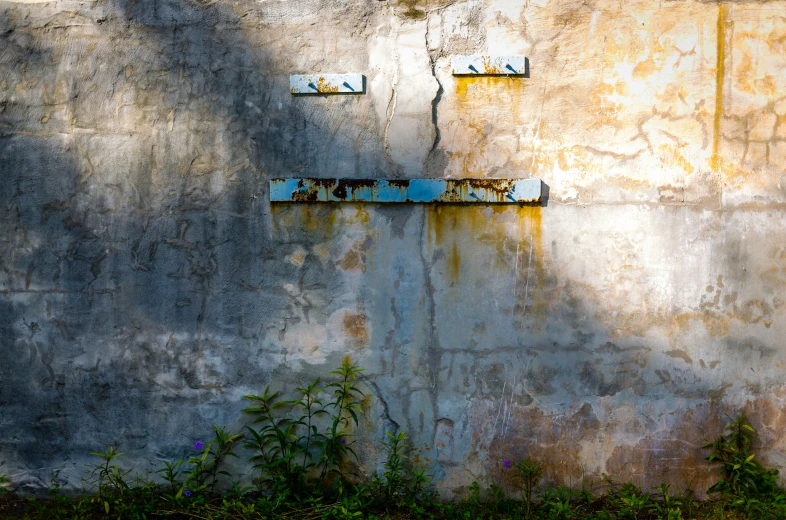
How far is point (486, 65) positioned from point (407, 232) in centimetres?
76

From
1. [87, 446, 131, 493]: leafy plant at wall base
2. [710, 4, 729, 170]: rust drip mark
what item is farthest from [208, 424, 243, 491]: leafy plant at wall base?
[710, 4, 729, 170]: rust drip mark

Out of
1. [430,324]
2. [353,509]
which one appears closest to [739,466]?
[430,324]

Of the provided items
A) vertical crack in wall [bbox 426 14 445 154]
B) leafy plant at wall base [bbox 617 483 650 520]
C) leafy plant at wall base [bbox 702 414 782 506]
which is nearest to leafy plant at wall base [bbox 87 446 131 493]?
vertical crack in wall [bbox 426 14 445 154]

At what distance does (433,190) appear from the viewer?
249 centimetres

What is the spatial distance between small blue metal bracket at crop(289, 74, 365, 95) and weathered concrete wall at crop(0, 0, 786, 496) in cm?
4

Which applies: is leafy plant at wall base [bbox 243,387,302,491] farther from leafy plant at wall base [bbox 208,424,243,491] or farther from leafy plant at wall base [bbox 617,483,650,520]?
leafy plant at wall base [bbox 617,483,650,520]

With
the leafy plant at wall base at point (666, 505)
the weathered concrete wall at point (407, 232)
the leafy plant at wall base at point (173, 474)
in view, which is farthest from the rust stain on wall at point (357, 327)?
the leafy plant at wall base at point (666, 505)

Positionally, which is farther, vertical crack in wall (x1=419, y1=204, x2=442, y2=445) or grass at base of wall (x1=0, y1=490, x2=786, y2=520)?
vertical crack in wall (x1=419, y1=204, x2=442, y2=445)

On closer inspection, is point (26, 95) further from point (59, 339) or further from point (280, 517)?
point (280, 517)

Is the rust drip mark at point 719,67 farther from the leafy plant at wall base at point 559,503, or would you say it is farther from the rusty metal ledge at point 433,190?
the leafy plant at wall base at point 559,503

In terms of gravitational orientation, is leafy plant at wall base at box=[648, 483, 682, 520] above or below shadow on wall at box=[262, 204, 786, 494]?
below

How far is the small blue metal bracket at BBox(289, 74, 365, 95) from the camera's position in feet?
8.19

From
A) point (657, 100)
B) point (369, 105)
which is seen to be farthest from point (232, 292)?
point (657, 100)

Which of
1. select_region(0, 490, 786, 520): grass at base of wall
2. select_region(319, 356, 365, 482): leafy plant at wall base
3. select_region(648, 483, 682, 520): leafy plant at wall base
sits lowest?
select_region(0, 490, 786, 520): grass at base of wall
